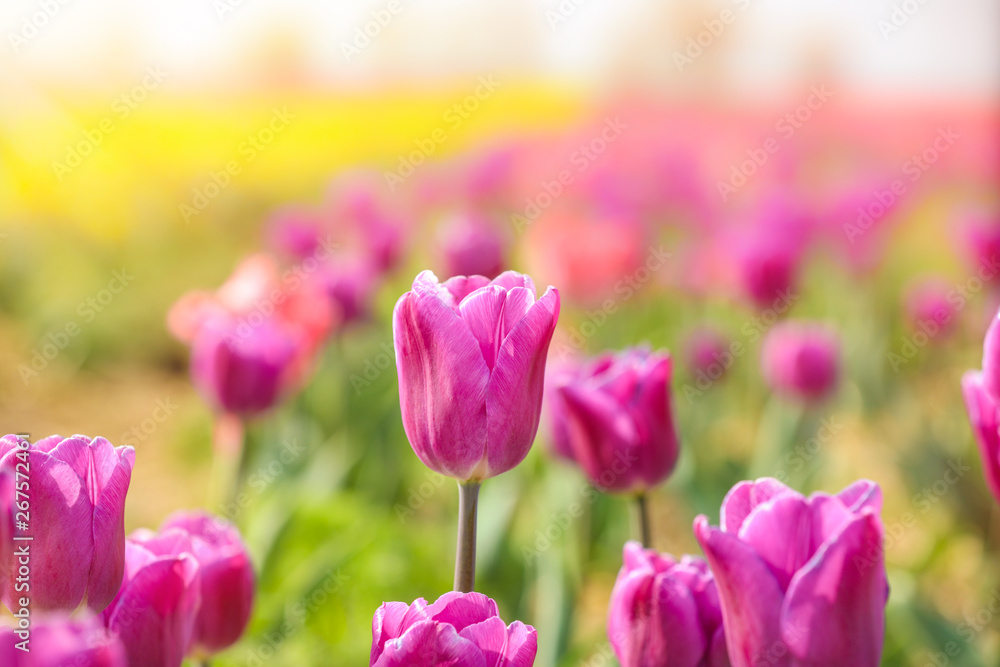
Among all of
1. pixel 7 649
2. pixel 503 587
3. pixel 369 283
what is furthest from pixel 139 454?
pixel 7 649

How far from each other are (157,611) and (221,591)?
4.7 inches

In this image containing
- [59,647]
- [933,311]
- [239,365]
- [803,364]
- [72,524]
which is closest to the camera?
[59,647]

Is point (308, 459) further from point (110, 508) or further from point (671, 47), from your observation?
point (671, 47)

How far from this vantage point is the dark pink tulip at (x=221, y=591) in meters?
0.51

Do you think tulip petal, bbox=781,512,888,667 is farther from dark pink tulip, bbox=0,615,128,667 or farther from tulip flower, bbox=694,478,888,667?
dark pink tulip, bbox=0,615,128,667

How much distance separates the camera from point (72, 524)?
1.23 feet

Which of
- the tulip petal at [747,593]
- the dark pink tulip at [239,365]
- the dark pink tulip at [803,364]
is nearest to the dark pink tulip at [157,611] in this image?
the tulip petal at [747,593]

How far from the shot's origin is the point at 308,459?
1.54m

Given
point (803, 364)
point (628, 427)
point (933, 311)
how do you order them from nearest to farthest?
point (628, 427) < point (803, 364) < point (933, 311)

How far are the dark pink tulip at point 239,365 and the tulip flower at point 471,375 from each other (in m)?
0.61

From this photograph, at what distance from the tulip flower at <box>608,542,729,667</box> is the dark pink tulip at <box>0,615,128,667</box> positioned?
232 mm

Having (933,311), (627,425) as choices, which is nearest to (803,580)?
(627,425)

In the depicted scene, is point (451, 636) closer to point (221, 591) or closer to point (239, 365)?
point (221, 591)

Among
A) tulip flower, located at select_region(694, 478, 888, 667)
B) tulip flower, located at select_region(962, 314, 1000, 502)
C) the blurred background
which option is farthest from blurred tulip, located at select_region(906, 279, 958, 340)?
tulip flower, located at select_region(694, 478, 888, 667)
